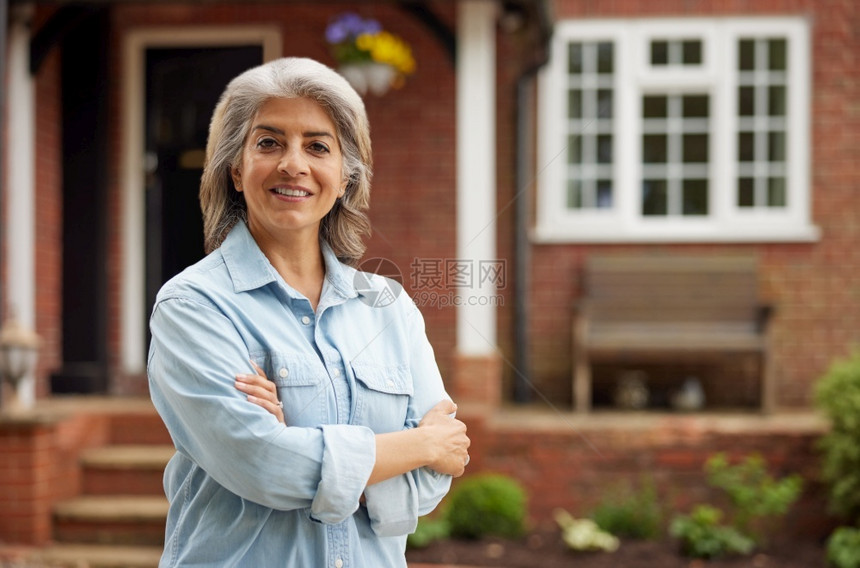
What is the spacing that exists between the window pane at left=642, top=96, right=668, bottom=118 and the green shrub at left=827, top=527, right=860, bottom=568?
2.81 metres

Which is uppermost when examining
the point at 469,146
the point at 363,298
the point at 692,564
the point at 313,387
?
the point at 469,146

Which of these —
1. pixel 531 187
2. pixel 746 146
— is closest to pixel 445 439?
pixel 531 187

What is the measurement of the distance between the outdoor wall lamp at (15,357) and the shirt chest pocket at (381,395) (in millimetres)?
3536

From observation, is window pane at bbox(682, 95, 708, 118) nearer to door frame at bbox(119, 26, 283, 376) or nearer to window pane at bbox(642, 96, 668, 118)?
window pane at bbox(642, 96, 668, 118)

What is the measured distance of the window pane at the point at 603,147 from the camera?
19.5ft

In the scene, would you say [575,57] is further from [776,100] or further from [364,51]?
[364,51]

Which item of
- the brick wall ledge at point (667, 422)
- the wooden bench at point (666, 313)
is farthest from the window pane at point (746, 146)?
the brick wall ledge at point (667, 422)

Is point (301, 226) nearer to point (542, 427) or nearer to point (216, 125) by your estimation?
point (216, 125)

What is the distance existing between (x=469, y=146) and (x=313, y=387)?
400 cm

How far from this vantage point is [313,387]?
49.7 inches

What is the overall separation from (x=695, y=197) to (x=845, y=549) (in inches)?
97.8

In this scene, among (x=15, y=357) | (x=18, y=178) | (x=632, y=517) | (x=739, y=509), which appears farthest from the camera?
(x=18, y=178)

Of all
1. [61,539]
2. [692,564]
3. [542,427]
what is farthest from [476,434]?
[61,539]

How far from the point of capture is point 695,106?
232 inches
